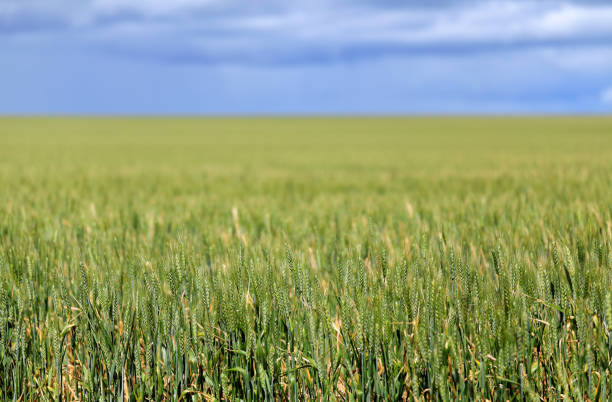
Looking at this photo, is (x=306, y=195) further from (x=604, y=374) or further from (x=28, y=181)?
(x=604, y=374)

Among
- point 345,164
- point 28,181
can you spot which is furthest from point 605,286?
point 345,164

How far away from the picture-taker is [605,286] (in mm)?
2031

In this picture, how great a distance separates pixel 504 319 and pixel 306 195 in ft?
20.8

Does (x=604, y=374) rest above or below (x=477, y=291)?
below

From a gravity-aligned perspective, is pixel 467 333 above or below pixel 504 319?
below

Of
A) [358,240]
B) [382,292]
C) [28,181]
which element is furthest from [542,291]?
[28,181]

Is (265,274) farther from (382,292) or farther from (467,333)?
(467,333)

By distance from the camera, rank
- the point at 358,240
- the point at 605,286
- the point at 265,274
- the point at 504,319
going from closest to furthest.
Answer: the point at 504,319 < the point at 605,286 < the point at 265,274 < the point at 358,240

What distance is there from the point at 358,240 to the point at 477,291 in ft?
4.31

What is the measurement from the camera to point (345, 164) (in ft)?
56.0

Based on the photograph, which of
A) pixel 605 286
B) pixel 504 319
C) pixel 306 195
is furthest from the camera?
pixel 306 195

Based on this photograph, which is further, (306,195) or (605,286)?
(306,195)

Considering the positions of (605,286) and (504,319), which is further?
(605,286)

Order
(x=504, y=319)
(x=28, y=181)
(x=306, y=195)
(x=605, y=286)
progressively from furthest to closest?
(x=28, y=181) → (x=306, y=195) → (x=605, y=286) → (x=504, y=319)
